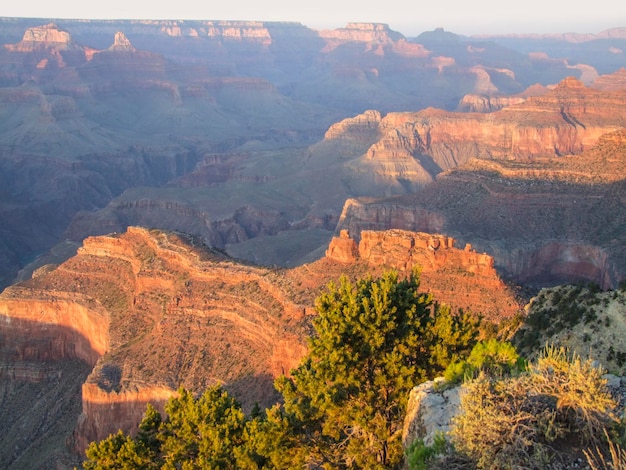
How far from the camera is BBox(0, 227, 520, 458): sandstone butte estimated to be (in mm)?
Answer: 40844

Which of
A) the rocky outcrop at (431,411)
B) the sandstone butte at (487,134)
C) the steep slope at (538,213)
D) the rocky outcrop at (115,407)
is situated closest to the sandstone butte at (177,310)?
the rocky outcrop at (115,407)

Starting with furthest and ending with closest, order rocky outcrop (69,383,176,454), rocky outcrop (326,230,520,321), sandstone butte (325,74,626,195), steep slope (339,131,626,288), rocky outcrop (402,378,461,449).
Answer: sandstone butte (325,74,626,195)
steep slope (339,131,626,288)
rocky outcrop (326,230,520,321)
rocky outcrop (69,383,176,454)
rocky outcrop (402,378,461,449)

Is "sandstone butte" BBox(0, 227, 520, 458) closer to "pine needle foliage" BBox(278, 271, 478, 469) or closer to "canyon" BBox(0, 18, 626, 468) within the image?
"canyon" BBox(0, 18, 626, 468)

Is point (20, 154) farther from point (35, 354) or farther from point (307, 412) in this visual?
point (307, 412)

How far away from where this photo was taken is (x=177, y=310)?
46562 mm

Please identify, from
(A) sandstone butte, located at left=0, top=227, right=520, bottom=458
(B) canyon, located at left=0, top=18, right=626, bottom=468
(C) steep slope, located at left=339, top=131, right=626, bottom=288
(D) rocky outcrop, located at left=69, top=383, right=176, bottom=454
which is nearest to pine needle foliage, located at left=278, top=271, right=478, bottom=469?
(B) canyon, located at left=0, top=18, right=626, bottom=468

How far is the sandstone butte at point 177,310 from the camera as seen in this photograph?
40.8 m

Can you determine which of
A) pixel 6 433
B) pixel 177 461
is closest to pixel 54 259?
pixel 6 433

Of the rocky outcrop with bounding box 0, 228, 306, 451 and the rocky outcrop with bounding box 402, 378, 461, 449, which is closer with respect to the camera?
the rocky outcrop with bounding box 402, 378, 461, 449

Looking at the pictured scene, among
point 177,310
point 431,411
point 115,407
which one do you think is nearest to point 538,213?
point 177,310

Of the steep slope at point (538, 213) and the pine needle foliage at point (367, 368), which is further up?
the pine needle foliage at point (367, 368)

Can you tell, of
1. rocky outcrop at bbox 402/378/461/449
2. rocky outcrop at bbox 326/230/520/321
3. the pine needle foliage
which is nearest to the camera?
rocky outcrop at bbox 402/378/461/449

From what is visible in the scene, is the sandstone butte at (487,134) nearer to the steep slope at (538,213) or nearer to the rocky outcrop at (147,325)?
the steep slope at (538,213)

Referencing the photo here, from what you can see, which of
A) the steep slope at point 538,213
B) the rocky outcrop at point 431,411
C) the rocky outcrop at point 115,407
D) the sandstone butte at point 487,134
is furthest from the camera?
the sandstone butte at point 487,134
